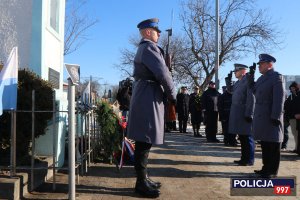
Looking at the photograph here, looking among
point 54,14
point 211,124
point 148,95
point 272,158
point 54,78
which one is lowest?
point 272,158

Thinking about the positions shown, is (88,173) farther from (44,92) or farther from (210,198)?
(210,198)

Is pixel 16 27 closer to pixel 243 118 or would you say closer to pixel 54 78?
pixel 54 78

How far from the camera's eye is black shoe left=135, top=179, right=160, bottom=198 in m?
5.05

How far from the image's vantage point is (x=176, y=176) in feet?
21.2

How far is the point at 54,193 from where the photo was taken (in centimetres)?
512

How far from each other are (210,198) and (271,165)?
168 cm

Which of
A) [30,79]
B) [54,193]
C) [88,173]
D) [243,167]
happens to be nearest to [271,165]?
[243,167]

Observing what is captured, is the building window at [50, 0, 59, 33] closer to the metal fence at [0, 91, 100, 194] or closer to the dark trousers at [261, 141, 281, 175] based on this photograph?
the metal fence at [0, 91, 100, 194]

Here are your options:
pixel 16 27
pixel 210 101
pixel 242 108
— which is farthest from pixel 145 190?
pixel 210 101

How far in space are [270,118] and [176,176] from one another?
1.77 meters

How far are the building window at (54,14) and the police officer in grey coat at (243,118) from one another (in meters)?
3.78

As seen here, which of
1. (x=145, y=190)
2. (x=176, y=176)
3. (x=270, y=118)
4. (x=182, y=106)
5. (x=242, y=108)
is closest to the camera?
(x=145, y=190)

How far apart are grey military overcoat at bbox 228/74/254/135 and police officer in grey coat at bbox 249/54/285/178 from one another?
1.05 m

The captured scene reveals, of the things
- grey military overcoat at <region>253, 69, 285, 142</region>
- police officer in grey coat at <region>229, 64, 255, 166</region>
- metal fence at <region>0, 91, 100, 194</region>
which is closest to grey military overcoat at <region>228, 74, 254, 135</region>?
police officer in grey coat at <region>229, 64, 255, 166</region>
